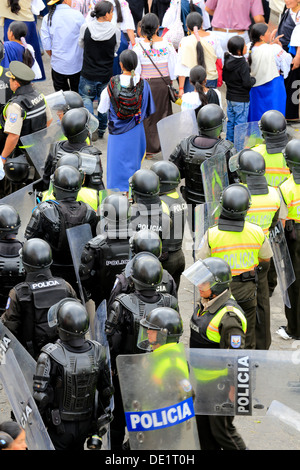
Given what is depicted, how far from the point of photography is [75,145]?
317 inches

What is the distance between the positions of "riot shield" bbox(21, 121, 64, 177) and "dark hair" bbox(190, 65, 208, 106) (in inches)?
65.1

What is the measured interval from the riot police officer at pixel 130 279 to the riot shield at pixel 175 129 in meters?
2.57

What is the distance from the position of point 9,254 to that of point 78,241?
2.08 feet

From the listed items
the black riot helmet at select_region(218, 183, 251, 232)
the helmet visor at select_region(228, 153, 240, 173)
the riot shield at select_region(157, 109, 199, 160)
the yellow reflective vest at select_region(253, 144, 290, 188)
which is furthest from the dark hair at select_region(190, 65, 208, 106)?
the black riot helmet at select_region(218, 183, 251, 232)

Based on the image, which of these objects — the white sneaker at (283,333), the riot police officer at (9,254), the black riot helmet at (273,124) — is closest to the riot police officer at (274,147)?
the black riot helmet at (273,124)

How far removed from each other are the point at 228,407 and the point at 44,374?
121 centimetres

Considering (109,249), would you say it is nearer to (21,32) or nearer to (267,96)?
(21,32)

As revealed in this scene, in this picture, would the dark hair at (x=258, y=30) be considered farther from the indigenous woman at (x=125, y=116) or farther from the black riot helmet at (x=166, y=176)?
the black riot helmet at (x=166, y=176)

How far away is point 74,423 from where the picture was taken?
535 cm

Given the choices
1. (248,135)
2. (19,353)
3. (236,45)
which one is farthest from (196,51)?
(19,353)

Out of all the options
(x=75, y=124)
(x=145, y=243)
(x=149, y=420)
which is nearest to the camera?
(x=149, y=420)

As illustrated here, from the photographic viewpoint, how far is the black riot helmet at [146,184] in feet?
22.8
